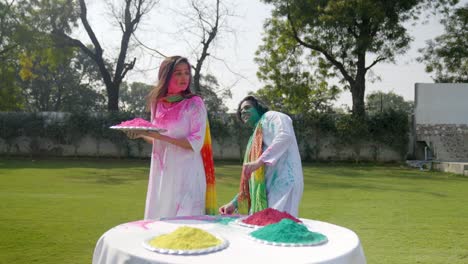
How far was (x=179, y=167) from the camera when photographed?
99.1 inches

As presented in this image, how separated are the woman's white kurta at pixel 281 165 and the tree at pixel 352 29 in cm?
1641

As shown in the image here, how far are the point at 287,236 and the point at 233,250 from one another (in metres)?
0.22

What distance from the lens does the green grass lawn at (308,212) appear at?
178 inches

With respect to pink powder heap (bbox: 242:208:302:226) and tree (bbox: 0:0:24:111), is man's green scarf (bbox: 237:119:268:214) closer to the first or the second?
pink powder heap (bbox: 242:208:302:226)

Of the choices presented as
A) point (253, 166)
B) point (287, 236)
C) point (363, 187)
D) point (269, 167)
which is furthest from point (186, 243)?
point (363, 187)

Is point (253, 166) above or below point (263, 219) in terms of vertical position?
above

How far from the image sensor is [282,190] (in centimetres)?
282

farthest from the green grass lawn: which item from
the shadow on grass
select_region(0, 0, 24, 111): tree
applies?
select_region(0, 0, 24, 111): tree

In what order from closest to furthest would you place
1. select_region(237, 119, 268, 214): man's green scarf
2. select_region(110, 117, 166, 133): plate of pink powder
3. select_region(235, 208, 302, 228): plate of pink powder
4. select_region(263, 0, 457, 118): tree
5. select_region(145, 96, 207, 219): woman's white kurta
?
select_region(235, 208, 302, 228): plate of pink powder, select_region(110, 117, 166, 133): plate of pink powder, select_region(145, 96, 207, 219): woman's white kurta, select_region(237, 119, 268, 214): man's green scarf, select_region(263, 0, 457, 118): tree

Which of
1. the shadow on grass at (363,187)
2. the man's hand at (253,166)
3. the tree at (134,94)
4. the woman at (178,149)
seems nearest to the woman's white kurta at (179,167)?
the woman at (178,149)

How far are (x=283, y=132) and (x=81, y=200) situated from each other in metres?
5.83

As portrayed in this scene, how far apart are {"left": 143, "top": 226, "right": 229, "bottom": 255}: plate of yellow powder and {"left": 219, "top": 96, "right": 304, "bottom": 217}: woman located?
1115 millimetres

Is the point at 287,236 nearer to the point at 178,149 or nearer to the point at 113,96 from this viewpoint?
the point at 178,149

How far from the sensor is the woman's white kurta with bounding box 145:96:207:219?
2488 mm
